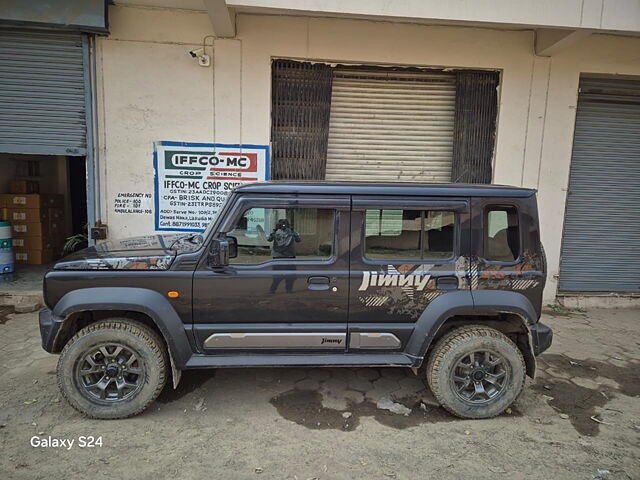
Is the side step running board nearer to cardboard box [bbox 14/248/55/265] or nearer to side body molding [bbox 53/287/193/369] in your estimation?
side body molding [bbox 53/287/193/369]

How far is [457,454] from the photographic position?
2.70 metres

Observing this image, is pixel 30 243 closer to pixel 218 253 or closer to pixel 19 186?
pixel 19 186

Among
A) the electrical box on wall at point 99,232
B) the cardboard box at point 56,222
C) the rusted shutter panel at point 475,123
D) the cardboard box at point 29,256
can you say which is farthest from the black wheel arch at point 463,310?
the cardboard box at point 56,222

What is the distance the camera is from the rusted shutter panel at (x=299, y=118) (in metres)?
5.88

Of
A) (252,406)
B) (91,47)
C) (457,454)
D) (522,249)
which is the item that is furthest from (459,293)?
(91,47)

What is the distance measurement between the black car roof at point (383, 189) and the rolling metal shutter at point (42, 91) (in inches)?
169

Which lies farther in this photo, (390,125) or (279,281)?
(390,125)

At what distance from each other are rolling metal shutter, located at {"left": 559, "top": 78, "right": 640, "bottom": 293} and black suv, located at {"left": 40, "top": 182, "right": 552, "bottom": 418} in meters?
4.29

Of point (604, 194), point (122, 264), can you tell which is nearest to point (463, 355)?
point (122, 264)

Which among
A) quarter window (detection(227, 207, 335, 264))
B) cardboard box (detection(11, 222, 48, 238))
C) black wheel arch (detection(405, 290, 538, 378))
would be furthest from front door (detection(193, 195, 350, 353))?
cardboard box (detection(11, 222, 48, 238))

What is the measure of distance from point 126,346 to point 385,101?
5.27 metres

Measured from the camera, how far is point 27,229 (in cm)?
720

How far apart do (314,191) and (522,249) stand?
1.84m

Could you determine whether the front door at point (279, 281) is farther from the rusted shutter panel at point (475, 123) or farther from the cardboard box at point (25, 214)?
the cardboard box at point (25, 214)
